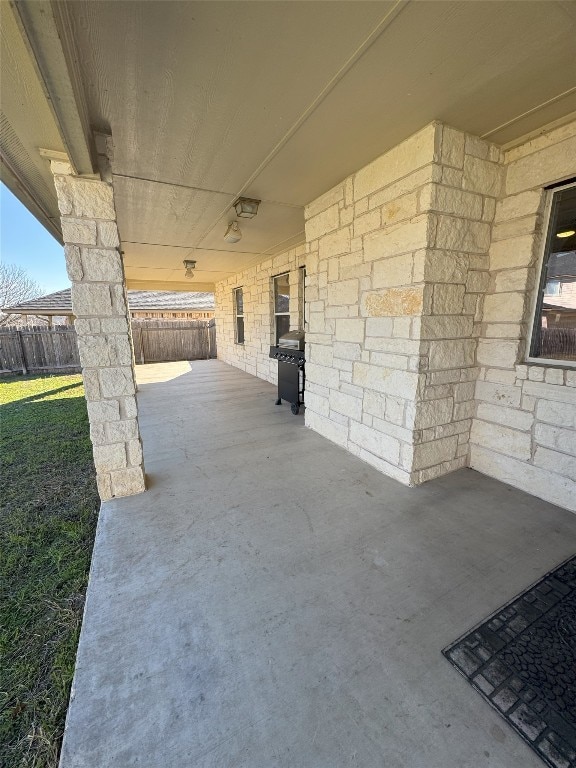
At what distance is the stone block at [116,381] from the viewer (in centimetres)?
230

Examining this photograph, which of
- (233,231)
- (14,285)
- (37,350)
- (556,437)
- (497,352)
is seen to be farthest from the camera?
(14,285)

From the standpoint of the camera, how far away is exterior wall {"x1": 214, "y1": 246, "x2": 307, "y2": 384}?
549cm

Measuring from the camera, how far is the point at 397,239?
2418mm

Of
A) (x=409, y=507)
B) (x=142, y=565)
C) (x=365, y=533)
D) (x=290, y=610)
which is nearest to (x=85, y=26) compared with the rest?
(x=142, y=565)

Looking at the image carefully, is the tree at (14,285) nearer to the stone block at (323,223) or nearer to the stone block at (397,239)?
the stone block at (323,223)

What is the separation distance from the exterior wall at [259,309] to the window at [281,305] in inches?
3.8

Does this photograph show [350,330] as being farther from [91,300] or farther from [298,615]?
[298,615]

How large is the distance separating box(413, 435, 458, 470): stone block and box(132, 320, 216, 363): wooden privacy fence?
34.2 feet

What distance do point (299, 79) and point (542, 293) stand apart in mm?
2144

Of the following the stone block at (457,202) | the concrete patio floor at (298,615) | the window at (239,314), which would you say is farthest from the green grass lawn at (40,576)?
the window at (239,314)

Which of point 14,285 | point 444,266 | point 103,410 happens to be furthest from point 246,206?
point 14,285

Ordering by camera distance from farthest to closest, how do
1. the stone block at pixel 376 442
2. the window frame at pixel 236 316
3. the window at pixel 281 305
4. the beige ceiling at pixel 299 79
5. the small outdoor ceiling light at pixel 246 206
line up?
1. the window frame at pixel 236 316
2. the window at pixel 281 305
3. the small outdoor ceiling light at pixel 246 206
4. the stone block at pixel 376 442
5. the beige ceiling at pixel 299 79

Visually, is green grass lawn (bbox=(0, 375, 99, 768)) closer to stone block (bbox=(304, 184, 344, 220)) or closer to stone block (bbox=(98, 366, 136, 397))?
stone block (bbox=(98, 366, 136, 397))

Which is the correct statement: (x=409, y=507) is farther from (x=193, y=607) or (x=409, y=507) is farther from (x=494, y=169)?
(x=494, y=169)
